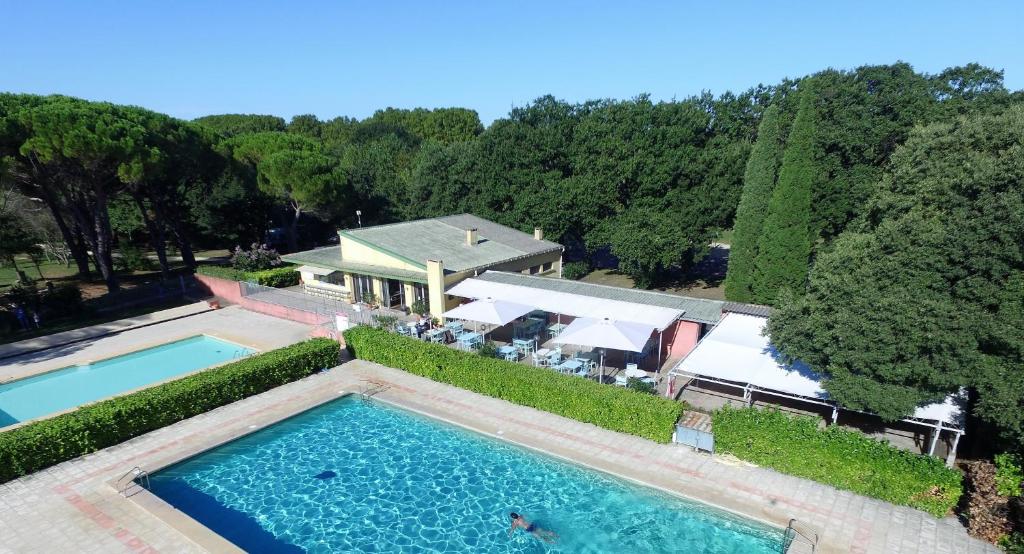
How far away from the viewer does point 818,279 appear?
14789 millimetres

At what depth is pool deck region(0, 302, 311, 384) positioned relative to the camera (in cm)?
2217

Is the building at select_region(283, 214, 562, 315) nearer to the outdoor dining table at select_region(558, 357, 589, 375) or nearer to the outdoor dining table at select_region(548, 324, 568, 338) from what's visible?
the outdoor dining table at select_region(548, 324, 568, 338)

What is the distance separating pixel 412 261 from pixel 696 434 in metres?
17.1

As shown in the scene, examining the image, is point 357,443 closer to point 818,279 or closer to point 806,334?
point 806,334

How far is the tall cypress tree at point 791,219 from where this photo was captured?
82.4 ft

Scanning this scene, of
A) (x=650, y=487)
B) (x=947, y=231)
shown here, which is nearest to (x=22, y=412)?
(x=650, y=487)

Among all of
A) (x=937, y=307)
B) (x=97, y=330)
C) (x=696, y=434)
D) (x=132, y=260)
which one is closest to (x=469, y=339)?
(x=696, y=434)

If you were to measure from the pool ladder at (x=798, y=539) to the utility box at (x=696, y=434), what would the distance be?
10.0ft

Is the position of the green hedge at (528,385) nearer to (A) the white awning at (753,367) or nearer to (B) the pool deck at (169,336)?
(A) the white awning at (753,367)

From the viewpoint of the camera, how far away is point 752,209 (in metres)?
28.1

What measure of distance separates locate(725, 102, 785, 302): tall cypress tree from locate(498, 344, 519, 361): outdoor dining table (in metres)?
15.4

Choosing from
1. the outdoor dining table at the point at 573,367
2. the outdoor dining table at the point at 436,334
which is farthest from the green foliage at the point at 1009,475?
the outdoor dining table at the point at 436,334

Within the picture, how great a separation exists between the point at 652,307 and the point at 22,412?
2436cm

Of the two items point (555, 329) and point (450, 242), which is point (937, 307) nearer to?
point (555, 329)
